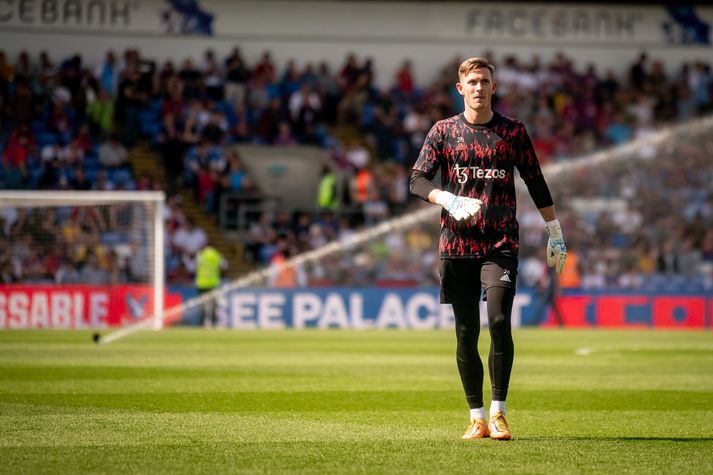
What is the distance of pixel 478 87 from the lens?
25.5 feet

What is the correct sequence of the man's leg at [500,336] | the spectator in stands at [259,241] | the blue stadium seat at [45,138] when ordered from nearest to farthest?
the man's leg at [500,336]
the spectator in stands at [259,241]
the blue stadium seat at [45,138]

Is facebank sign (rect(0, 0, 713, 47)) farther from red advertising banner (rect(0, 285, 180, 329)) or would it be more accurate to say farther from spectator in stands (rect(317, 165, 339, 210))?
red advertising banner (rect(0, 285, 180, 329))

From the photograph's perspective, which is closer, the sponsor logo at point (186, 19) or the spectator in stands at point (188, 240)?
the spectator in stands at point (188, 240)

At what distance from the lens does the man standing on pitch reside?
7789mm

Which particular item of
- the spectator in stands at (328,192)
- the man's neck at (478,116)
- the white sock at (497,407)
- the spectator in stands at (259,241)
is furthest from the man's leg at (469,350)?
the spectator in stands at (328,192)

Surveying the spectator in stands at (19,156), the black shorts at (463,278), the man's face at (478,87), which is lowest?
the black shorts at (463,278)

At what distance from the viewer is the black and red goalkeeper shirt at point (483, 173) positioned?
7.88 meters

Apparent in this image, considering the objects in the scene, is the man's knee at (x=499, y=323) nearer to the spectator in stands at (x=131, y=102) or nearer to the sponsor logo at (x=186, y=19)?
the spectator in stands at (x=131, y=102)

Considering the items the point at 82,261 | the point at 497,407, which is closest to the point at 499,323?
the point at 497,407

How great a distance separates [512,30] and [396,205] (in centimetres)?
828

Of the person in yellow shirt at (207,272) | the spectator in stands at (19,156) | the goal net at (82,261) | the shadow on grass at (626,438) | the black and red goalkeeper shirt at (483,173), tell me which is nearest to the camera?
the black and red goalkeeper shirt at (483,173)

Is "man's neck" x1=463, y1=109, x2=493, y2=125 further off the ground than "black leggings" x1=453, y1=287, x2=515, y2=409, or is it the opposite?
"man's neck" x1=463, y1=109, x2=493, y2=125

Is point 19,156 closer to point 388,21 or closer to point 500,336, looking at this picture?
point 388,21

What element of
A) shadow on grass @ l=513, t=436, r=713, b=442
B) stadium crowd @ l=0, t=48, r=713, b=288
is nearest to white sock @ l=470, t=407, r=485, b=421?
shadow on grass @ l=513, t=436, r=713, b=442
